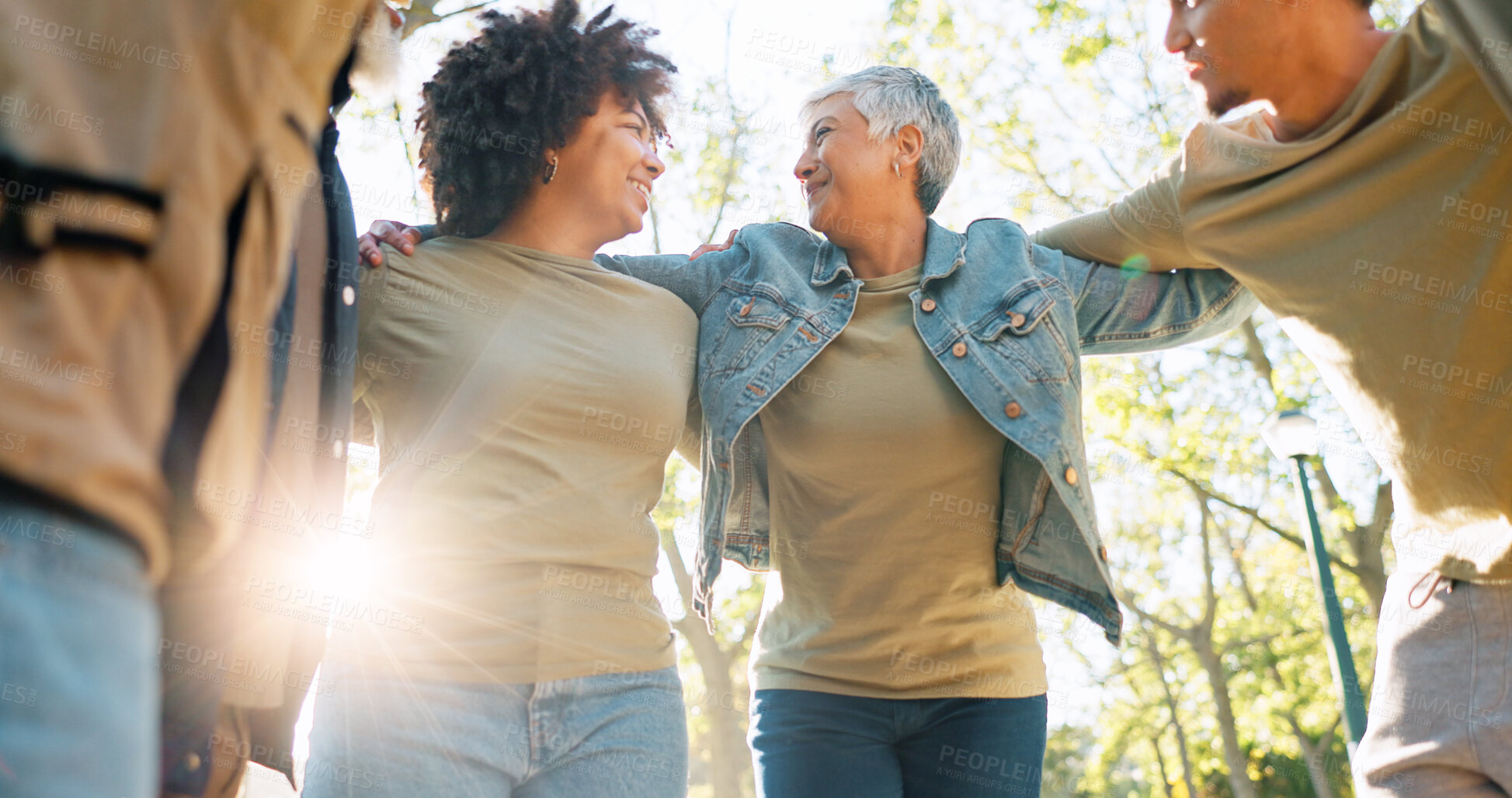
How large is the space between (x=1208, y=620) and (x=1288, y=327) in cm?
1384

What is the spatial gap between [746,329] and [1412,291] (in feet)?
5.36

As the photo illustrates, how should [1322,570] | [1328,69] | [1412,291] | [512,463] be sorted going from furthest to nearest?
[1322,570] → [512,463] → [1328,69] → [1412,291]

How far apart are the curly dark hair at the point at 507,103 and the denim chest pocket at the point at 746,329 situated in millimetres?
670

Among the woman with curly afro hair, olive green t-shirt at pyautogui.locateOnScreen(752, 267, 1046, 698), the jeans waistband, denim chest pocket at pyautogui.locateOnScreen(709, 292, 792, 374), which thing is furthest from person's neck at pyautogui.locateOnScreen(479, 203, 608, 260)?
the jeans waistband

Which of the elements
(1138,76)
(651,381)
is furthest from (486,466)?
(1138,76)

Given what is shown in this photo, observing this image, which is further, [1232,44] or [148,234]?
[1232,44]

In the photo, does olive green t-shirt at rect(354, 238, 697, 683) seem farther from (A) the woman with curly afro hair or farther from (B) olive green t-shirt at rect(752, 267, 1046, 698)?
(B) olive green t-shirt at rect(752, 267, 1046, 698)

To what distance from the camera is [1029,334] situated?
3078mm

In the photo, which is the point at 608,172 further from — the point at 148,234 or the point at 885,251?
the point at 148,234

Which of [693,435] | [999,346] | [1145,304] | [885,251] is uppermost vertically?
[885,251]

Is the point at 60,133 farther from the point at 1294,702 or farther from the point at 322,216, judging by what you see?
the point at 1294,702

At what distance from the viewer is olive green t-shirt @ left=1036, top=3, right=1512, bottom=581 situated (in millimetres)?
2064

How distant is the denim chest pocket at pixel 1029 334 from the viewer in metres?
3.03

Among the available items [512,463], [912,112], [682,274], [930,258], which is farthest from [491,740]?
[912,112]
